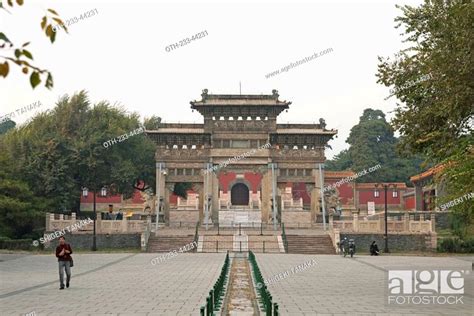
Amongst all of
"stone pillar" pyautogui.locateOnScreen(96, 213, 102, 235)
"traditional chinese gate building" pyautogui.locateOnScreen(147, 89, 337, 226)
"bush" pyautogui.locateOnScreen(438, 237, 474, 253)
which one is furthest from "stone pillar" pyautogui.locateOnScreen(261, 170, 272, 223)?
"bush" pyautogui.locateOnScreen(438, 237, 474, 253)

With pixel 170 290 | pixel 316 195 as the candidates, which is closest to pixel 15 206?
pixel 316 195

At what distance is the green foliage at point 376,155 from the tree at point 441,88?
57.6 meters

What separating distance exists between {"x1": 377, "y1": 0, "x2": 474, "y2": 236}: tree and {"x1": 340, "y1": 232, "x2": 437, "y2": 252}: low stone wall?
65.6ft

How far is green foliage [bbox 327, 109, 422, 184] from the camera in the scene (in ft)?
256

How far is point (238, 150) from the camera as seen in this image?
152 feet

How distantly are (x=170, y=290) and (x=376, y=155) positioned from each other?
66747mm

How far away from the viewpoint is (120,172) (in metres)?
48.9

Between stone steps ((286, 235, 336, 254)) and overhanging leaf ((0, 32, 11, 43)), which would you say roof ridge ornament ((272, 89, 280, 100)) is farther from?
overhanging leaf ((0, 32, 11, 43))

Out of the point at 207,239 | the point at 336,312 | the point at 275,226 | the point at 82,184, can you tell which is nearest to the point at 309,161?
the point at 275,226

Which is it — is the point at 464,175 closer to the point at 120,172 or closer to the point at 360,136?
the point at 120,172

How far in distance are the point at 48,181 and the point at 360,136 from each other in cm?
4721

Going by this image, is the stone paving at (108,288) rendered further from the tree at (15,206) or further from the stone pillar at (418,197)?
the stone pillar at (418,197)

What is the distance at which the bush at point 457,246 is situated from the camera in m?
38.7

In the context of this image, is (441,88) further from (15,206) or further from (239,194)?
(239,194)
